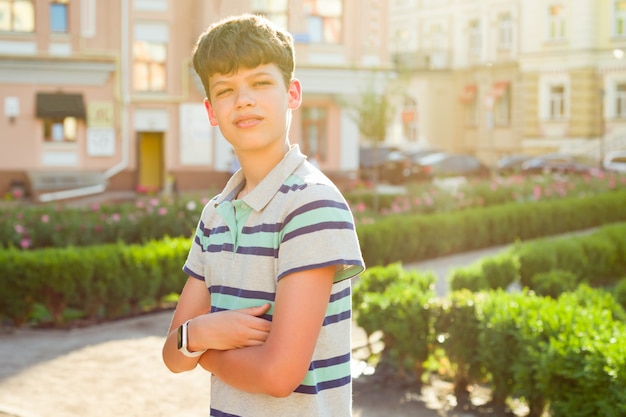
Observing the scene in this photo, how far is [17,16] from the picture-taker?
28531 millimetres

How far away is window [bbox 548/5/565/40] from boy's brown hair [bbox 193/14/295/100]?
42.3 m

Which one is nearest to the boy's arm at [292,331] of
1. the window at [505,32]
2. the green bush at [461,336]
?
the green bush at [461,336]

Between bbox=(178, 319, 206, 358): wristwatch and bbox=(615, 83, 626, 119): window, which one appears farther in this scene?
bbox=(615, 83, 626, 119): window

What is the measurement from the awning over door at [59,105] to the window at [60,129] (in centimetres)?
49

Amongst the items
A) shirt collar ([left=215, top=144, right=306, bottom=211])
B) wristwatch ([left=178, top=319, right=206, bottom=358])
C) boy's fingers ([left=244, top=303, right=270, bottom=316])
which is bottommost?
wristwatch ([left=178, top=319, right=206, bottom=358])

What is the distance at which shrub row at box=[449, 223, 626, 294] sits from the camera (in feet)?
29.0

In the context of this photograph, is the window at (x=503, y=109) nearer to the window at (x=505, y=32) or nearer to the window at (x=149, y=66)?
the window at (x=505, y=32)

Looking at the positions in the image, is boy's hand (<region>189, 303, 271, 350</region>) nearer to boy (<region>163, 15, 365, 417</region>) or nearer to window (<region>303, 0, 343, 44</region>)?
boy (<region>163, 15, 365, 417</region>)

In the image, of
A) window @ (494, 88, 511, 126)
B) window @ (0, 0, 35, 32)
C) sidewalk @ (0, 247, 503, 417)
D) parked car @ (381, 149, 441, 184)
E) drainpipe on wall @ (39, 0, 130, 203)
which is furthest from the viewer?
window @ (494, 88, 511, 126)

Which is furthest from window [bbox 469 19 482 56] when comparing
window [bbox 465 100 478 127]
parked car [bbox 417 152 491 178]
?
parked car [bbox 417 152 491 178]

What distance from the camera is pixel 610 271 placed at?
1136 centimetres

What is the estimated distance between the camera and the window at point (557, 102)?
42.1m

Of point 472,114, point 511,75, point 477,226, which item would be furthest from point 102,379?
point 472,114

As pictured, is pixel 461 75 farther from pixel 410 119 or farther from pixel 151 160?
pixel 151 160
